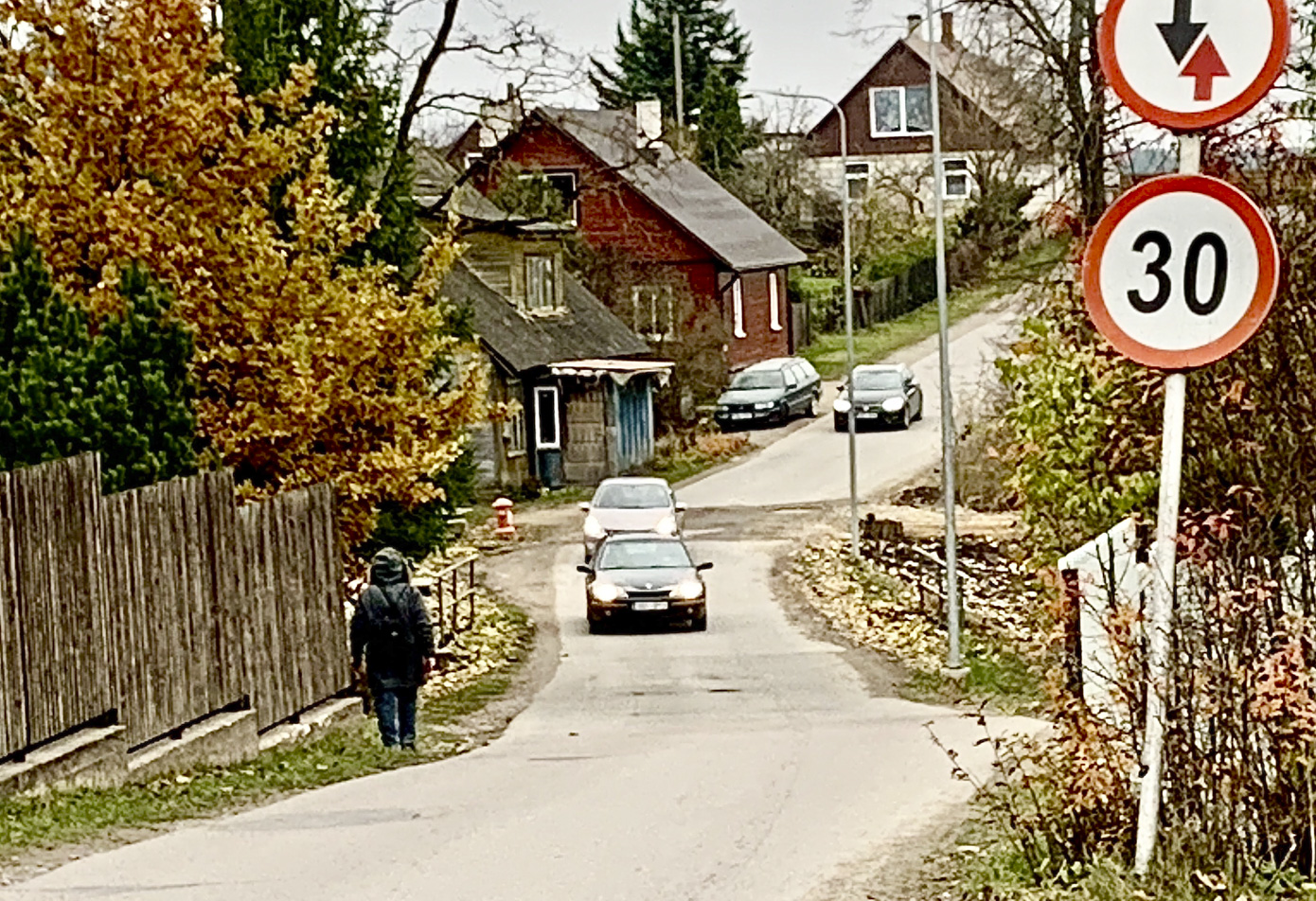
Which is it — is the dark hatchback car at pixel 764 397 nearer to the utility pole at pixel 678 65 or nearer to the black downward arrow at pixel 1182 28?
the utility pole at pixel 678 65

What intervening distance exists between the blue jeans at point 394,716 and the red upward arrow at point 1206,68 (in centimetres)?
1091

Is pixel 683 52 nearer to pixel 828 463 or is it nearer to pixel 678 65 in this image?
pixel 678 65

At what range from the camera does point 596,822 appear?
11742 mm

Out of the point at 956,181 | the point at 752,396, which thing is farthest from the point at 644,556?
the point at 956,181

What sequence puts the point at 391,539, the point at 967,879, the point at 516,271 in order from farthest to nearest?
the point at 516,271
the point at 391,539
the point at 967,879

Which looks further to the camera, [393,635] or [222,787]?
[393,635]

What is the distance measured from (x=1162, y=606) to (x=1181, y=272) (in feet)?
3.99

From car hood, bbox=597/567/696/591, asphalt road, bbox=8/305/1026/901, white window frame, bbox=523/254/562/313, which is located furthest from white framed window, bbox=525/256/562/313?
asphalt road, bbox=8/305/1026/901

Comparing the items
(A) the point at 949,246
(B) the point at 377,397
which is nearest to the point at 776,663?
(B) the point at 377,397

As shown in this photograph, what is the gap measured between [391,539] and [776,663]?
5708 mm

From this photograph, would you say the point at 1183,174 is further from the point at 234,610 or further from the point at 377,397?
the point at 377,397

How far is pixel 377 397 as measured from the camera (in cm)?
1952

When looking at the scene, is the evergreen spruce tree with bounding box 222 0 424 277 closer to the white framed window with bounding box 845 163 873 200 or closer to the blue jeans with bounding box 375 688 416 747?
the blue jeans with bounding box 375 688 416 747

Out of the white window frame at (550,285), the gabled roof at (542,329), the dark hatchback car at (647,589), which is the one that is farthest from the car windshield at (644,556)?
the white window frame at (550,285)
